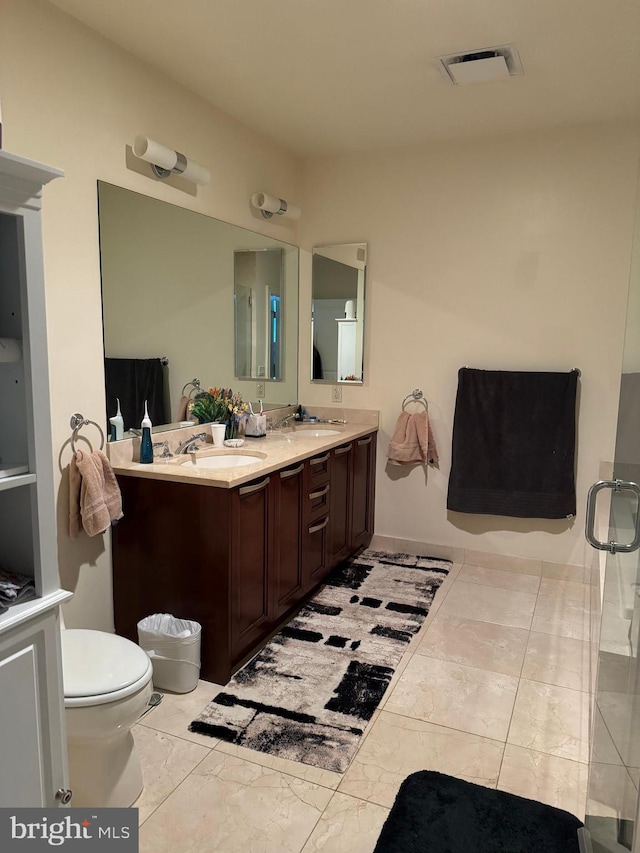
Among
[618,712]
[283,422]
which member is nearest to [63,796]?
[618,712]

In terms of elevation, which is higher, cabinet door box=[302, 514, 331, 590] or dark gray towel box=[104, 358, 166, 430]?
dark gray towel box=[104, 358, 166, 430]

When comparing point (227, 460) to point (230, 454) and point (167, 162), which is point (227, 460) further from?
point (167, 162)

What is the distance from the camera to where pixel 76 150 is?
2305 mm

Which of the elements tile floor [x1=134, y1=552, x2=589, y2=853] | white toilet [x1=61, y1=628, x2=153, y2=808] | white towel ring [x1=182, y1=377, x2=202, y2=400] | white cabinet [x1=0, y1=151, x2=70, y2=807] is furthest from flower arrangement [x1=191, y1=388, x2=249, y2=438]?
white cabinet [x1=0, y1=151, x2=70, y2=807]

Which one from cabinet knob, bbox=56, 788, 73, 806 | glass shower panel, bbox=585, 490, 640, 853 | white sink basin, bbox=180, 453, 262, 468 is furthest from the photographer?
white sink basin, bbox=180, 453, 262, 468

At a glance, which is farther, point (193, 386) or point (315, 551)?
point (315, 551)

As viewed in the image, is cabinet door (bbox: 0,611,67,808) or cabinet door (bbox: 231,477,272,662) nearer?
cabinet door (bbox: 0,611,67,808)

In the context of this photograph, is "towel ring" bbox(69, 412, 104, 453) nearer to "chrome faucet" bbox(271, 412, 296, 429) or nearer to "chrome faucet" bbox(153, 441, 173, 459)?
"chrome faucet" bbox(153, 441, 173, 459)

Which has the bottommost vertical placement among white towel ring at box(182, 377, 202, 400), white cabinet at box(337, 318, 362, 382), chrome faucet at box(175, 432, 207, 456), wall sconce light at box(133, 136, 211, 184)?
chrome faucet at box(175, 432, 207, 456)

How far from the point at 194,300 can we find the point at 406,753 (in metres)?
2.23

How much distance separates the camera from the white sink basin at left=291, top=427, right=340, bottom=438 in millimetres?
3665

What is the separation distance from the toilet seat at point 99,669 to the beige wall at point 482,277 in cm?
240

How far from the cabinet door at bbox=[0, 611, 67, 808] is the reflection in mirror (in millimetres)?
2203

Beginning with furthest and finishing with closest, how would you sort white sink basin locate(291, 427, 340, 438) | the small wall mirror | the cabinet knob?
1. the small wall mirror
2. white sink basin locate(291, 427, 340, 438)
3. the cabinet knob
